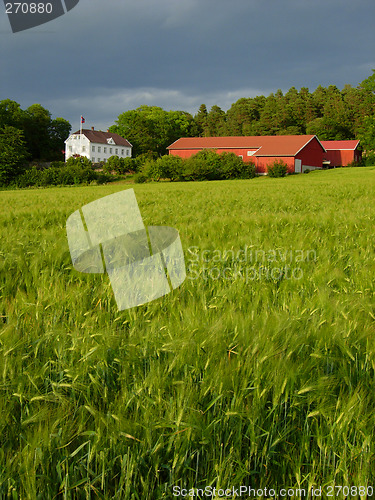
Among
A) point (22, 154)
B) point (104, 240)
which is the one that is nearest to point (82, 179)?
point (22, 154)

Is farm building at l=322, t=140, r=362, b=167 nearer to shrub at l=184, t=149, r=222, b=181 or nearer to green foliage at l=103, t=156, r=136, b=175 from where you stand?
shrub at l=184, t=149, r=222, b=181

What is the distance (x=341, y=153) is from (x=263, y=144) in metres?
20.3

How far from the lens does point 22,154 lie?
5397 centimetres

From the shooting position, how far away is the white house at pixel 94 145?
91.6 meters

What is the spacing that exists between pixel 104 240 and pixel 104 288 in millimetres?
1320

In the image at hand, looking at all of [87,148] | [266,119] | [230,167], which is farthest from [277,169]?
[87,148]

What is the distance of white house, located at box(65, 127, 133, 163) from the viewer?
9156 centimetres

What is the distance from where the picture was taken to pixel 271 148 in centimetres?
6216

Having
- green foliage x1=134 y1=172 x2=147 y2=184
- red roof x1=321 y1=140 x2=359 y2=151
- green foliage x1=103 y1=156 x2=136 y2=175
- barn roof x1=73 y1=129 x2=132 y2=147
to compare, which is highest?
barn roof x1=73 y1=129 x2=132 y2=147

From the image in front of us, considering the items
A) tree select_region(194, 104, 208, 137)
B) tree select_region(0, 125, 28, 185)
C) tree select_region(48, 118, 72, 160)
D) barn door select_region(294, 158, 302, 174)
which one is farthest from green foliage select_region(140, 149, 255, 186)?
tree select_region(194, 104, 208, 137)

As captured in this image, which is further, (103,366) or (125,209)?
(125,209)

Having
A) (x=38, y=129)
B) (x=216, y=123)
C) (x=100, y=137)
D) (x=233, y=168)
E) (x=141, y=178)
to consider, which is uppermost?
(x=216, y=123)

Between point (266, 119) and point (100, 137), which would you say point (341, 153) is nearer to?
point (266, 119)

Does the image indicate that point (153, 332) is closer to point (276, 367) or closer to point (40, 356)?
point (40, 356)
